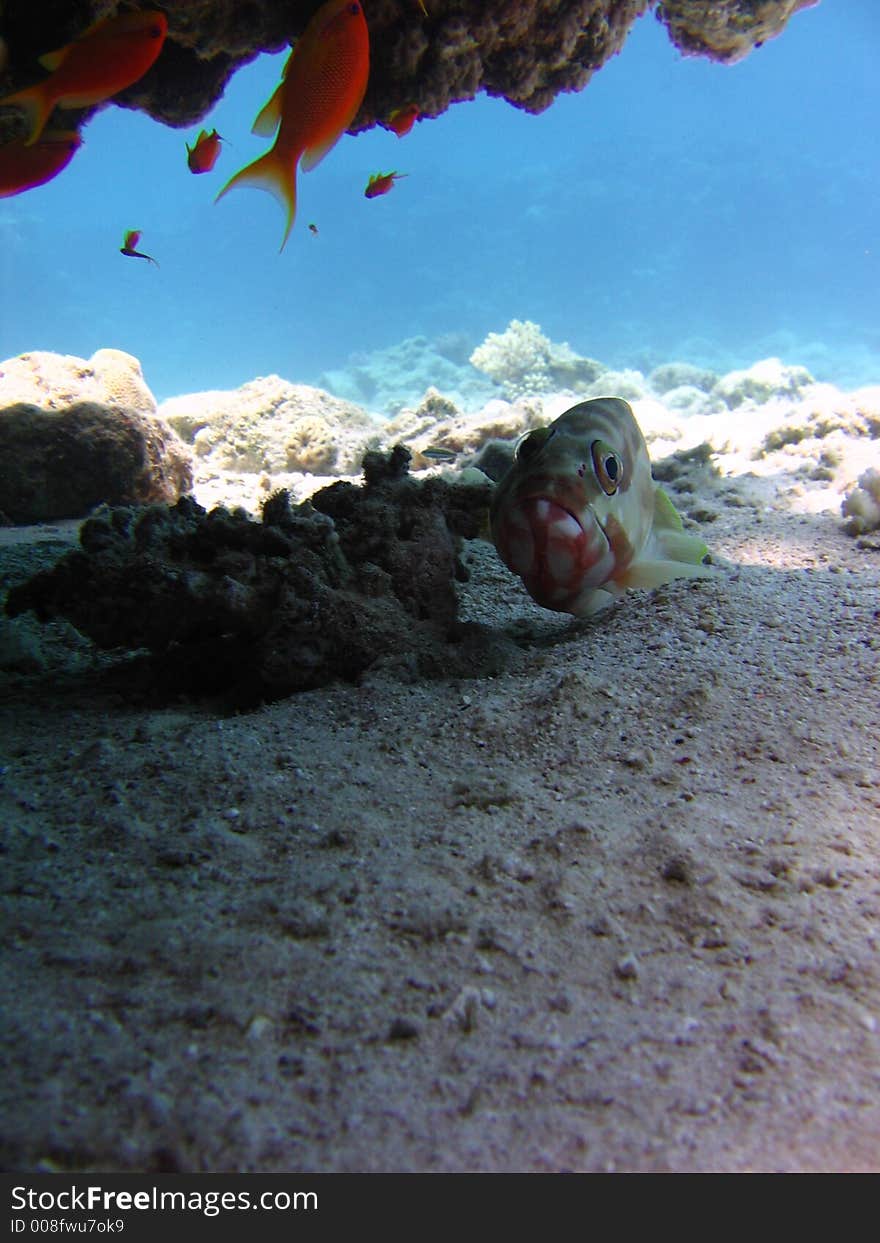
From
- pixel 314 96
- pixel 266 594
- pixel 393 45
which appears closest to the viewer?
pixel 266 594

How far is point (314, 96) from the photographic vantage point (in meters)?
3.02

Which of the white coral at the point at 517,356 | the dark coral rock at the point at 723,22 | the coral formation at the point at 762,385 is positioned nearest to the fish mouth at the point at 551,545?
the dark coral rock at the point at 723,22

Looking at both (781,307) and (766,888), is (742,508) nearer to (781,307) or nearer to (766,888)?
(766,888)

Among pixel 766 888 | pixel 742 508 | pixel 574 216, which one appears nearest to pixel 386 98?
pixel 742 508

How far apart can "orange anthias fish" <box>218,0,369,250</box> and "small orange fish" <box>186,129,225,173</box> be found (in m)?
2.41

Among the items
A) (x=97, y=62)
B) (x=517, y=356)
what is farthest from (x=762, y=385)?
(x=97, y=62)

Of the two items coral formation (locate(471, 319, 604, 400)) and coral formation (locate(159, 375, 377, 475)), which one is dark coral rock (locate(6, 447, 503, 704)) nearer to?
coral formation (locate(159, 375, 377, 475))

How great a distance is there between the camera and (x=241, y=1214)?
0.87m

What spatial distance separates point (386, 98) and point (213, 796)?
5.26 meters

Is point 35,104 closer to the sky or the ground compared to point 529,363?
closer to the ground

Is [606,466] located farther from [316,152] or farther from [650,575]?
[316,152]

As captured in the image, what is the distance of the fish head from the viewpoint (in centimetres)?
261

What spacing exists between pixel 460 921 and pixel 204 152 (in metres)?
6.12

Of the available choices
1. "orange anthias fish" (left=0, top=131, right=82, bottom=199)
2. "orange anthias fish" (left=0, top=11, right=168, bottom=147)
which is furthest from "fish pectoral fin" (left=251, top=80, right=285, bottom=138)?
"orange anthias fish" (left=0, top=131, right=82, bottom=199)
